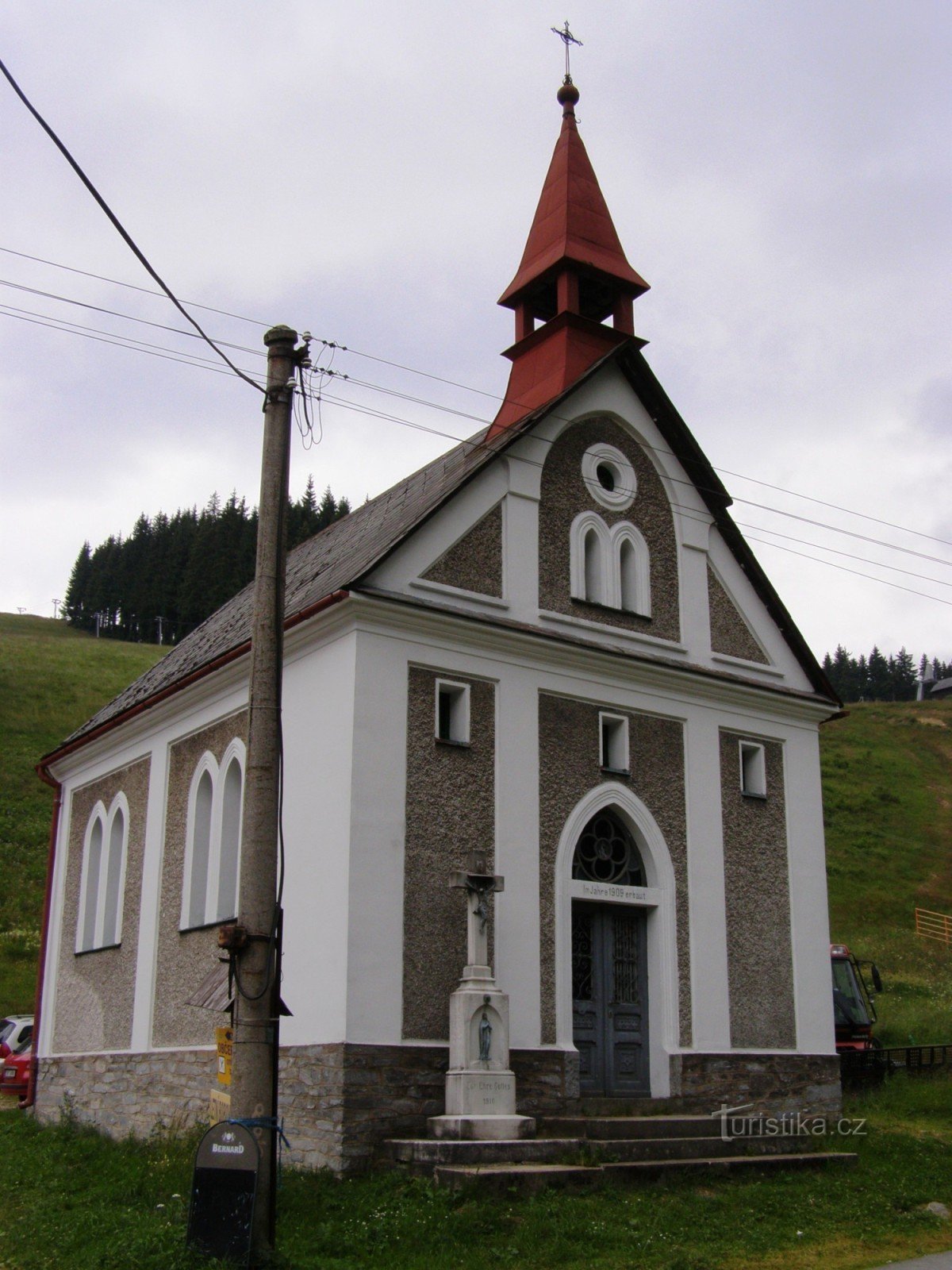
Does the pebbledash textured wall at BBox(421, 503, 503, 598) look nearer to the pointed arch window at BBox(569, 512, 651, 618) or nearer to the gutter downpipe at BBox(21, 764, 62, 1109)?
the pointed arch window at BBox(569, 512, 651, 618)

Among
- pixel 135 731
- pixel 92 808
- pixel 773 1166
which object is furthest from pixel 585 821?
pixel 92 808

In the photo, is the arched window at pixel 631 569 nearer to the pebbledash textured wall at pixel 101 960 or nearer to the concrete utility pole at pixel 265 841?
the pebbledash textured wall at pixel 101 960

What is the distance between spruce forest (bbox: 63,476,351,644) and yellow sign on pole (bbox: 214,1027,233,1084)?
69798 mm

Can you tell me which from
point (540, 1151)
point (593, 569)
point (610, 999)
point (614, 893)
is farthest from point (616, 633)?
point (540, 1151)

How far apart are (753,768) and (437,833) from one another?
5778 mm

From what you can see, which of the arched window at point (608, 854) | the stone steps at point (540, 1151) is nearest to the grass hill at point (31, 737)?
the arched window at point (608, 854)

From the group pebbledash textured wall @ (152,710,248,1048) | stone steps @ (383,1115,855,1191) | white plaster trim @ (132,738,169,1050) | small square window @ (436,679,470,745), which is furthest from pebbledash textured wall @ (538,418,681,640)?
white plaster trim @ (132,738,169,1050)

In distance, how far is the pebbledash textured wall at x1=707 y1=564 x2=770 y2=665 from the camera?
18.7 meters

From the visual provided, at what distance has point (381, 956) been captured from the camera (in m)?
13.6

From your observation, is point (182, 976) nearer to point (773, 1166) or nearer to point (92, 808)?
point (92, 808)

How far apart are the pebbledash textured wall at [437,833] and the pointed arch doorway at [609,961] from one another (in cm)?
174

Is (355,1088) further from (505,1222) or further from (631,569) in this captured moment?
(631,569)

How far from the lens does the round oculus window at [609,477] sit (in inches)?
698

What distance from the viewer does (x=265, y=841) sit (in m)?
9.55
